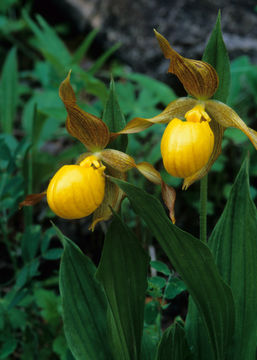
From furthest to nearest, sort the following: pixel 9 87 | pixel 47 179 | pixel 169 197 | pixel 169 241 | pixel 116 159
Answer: pixel 9 87, pixel 47 179, pixel 116 159, pixel 169 197, pixel 169 241

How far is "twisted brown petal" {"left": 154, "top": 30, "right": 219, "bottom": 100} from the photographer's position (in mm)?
1093

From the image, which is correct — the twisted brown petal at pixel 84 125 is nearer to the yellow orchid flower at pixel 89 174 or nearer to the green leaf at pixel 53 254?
the yellow orchid flower at pixel 89 174

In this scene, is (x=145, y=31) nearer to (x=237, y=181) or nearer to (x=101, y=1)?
(x=101, y=1)

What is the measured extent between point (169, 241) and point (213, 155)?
1.06ft

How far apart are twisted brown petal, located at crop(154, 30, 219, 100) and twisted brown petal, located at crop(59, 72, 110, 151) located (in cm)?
24

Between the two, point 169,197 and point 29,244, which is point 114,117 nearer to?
point 169,197

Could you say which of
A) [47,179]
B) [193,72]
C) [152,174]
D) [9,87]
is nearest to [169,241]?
[152,174]

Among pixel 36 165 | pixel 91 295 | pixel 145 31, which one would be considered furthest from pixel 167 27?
pixel 91 295

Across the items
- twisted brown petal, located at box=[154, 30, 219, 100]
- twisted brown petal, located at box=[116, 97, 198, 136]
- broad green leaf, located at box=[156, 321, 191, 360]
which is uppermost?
twisted brown petal, located at box=[154, 30, 219, 100]

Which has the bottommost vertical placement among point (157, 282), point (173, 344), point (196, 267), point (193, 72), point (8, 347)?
point (8, 347)

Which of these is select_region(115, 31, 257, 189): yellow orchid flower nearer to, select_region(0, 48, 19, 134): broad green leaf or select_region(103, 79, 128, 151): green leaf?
select_region(103, 79, 128, 151): green leaf

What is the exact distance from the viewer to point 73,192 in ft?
3.74

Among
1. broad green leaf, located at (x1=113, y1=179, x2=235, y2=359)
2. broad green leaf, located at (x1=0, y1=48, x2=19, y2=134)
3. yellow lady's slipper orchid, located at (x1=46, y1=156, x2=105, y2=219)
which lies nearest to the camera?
broad green leaf, located at (x1=113, y1=179, x2=235, y2=359)

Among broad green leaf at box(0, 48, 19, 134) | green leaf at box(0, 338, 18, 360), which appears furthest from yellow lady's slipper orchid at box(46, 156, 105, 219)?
broad green leaf at box(0, 48, 19, 134)
